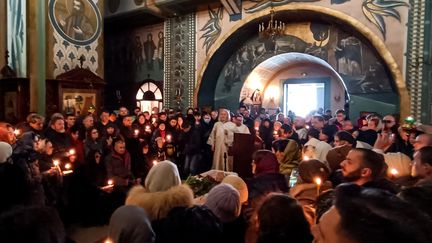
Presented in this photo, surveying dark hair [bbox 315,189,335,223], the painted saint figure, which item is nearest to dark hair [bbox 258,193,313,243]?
dark hair [bbox 315,189,335,223]

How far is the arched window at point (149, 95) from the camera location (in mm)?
14680

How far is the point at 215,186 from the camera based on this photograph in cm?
295

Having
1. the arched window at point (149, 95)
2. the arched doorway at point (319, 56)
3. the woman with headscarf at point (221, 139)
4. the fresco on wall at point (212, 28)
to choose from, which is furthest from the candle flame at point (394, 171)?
the arched window at point (149, 95)

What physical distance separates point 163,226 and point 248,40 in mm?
11132

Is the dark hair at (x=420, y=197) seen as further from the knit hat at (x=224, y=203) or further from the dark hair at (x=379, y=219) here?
the knit hat at (x=224, y=203)

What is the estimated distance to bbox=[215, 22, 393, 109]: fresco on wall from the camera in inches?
397

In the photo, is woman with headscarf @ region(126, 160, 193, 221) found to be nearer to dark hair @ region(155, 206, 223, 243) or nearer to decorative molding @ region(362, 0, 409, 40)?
dark hair @ region(155, 206, 223, 243)

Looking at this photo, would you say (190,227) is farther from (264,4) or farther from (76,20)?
(76,20)

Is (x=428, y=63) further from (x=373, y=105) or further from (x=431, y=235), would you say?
(x=431, y=235)

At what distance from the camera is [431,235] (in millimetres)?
1030

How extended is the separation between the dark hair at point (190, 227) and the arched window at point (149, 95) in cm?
1238

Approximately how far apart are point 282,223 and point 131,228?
945mm

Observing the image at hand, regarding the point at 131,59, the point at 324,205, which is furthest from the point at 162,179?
the point at 131,59

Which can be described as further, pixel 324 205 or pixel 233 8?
pixel 233 8
